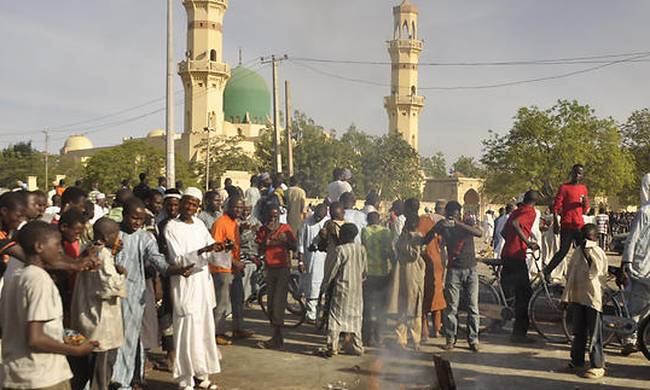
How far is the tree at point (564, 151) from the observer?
3466 centimetres

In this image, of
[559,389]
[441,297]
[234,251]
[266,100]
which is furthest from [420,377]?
[266,100]

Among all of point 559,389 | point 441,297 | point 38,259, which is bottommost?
point 559,389

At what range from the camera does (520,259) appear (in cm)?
757

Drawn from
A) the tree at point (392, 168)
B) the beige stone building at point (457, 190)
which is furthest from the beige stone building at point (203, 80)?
the beige stone building at point (457, 190)

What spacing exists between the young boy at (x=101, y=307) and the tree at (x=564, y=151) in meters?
32.4

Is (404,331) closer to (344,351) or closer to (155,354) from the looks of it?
(344,351)

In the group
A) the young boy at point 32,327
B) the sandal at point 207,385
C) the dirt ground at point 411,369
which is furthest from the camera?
the dirt ground at point 411,369

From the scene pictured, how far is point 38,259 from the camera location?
10.8 ft

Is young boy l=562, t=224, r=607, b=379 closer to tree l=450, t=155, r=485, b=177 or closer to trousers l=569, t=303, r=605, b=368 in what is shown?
trousers l=569, t=303, r=605, b=368

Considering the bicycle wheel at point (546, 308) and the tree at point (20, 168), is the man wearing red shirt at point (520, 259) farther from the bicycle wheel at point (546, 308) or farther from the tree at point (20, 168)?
the tree at point (20, 168)

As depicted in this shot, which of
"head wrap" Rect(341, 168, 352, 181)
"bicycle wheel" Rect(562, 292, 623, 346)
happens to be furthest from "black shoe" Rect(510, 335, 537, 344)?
"head wrap" Rect(341, 168, 352, 181)

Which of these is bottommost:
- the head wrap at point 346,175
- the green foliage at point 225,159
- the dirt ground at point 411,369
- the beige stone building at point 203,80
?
the dirt ground at point 411,369

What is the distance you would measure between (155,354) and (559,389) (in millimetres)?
4043

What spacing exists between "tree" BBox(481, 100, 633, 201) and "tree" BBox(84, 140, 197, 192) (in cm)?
1935
